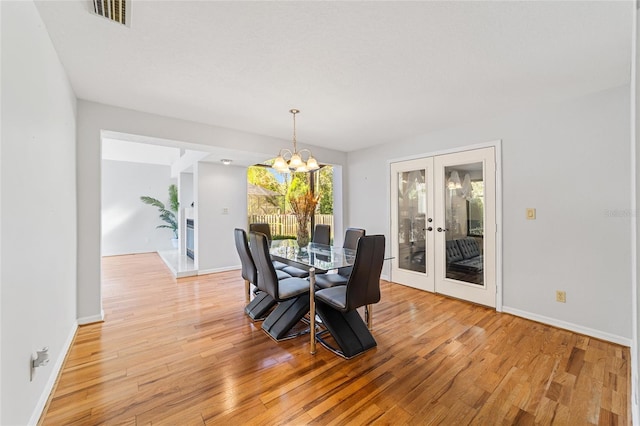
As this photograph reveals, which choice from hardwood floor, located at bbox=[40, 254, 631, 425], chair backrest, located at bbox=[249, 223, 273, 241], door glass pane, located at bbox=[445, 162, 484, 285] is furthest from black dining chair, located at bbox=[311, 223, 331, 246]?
door glass pane, located at bbox=[445, 162, 484, 285]

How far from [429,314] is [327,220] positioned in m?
3.80

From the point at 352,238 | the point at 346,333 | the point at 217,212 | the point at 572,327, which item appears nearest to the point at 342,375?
the point at 346,333

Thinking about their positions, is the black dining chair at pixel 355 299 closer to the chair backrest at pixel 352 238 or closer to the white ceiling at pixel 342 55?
the chair backrest at pixel 352 238

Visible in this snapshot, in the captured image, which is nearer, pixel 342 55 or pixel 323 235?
pixel 342 55

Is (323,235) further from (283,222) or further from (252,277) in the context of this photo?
(283,222)

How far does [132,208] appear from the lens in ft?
24.9

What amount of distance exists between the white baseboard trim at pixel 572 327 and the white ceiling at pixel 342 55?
2334mm

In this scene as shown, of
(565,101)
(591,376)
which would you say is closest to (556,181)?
(565,101)

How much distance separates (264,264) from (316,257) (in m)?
0.64

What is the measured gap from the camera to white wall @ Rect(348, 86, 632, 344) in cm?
250

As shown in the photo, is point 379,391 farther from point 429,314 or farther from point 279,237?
point 279,237

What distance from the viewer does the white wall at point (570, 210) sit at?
250cm

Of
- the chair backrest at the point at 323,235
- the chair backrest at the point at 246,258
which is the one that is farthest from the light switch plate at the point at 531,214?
the chair backrest at the point at 246,258

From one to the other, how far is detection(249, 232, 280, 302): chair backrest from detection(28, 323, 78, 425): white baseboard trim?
1.55m
